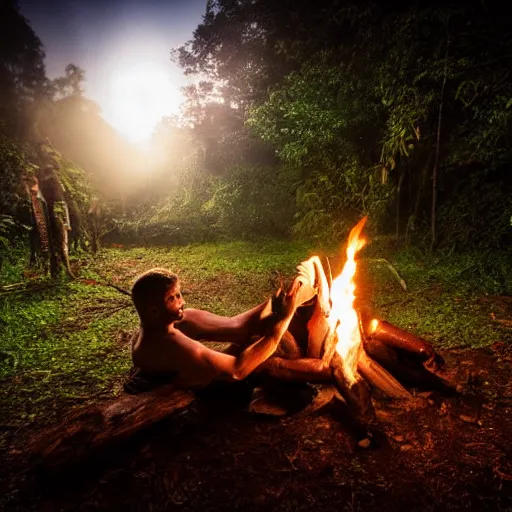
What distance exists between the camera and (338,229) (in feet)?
37.2

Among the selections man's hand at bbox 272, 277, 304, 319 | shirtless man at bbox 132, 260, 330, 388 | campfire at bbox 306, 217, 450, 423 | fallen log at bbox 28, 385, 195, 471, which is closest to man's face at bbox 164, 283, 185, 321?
shirtless man at bbox 132, 260, 330, 388

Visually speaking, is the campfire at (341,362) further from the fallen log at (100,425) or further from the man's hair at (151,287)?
the man's hair at (151,287)

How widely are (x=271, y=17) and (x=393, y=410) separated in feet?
39.0

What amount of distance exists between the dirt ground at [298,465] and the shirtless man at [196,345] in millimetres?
430

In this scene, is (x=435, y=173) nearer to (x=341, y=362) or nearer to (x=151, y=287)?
(x=341, y=362)

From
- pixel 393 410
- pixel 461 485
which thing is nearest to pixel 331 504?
pixel 461 485

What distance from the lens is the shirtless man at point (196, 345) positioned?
2693mm

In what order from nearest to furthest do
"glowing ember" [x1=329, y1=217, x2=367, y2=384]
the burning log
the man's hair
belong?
the man's hair < "glowing ember" [x1=329, y1=217, x2=367, y2=384] < the burning log

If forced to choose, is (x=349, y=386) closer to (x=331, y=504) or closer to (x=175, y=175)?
(x=331, y=504)

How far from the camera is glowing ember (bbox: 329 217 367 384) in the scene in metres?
3.32

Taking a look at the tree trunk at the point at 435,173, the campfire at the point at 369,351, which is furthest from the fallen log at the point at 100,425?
the tree trunk at the point at 435,173

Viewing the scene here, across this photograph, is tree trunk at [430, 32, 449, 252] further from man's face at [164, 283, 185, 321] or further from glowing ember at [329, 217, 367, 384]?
man's face at [164, 283, 185, 321]

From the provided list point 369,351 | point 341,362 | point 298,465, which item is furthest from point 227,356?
point 369,351

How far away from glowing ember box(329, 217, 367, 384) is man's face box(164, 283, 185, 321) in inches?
57.6
